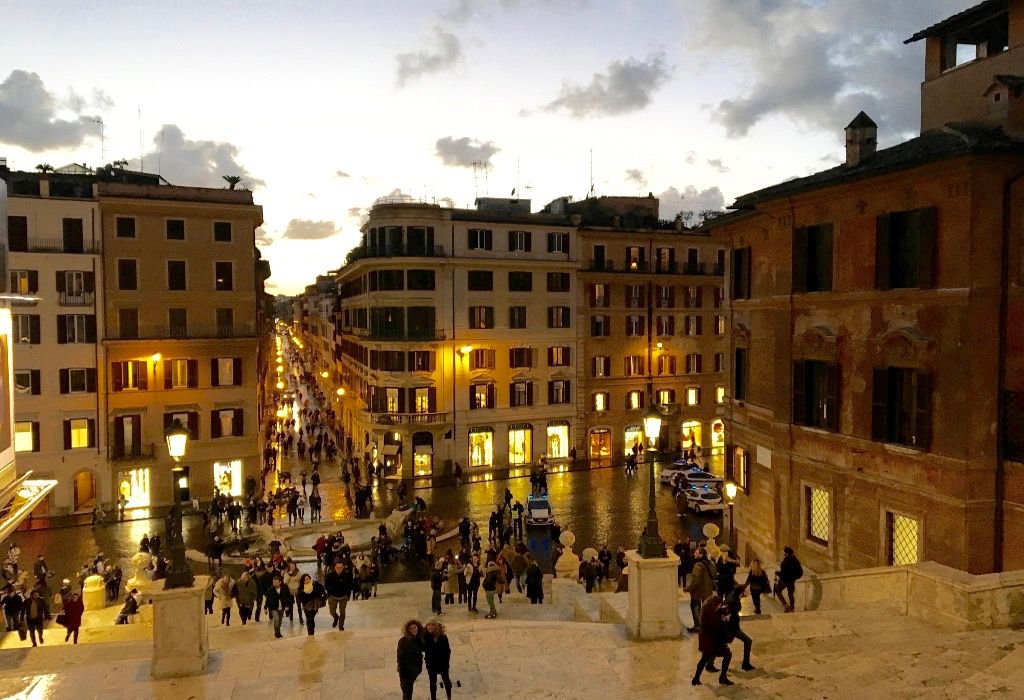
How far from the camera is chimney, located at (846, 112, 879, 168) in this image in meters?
20.4

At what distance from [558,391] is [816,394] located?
28348 mm

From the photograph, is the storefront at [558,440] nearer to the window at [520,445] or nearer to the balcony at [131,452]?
the window at [520,445]

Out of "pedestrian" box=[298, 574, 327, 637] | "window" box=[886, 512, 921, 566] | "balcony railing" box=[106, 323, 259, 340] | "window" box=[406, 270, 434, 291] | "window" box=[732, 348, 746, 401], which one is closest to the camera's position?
"pedestrian" box=[298, 574, 327, 637]

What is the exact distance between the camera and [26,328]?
1400 inches

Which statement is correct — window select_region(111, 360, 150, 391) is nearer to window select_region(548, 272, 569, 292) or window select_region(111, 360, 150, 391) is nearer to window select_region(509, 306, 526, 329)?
window select_region(509, 306, 526, 329)

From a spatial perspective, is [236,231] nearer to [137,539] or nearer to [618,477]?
[137,539]

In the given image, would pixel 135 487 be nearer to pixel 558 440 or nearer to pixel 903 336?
pixel 558 440

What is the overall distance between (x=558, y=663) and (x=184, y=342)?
30.8 m

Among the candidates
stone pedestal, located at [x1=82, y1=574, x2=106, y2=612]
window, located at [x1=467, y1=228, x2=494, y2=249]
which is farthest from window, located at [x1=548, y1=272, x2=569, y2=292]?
stone pedestal, located at [x1=82, y1=574, x2=106, y2=612]

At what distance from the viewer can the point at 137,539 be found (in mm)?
31672

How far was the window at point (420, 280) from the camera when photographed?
4344 cm

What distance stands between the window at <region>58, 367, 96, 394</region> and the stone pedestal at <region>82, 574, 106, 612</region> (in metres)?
17.3

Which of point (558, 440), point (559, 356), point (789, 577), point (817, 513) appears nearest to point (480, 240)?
point (559, 356)

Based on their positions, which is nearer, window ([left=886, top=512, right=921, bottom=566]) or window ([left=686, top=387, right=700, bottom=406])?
window ([left=886, top=512, right=921, bottom=566])
